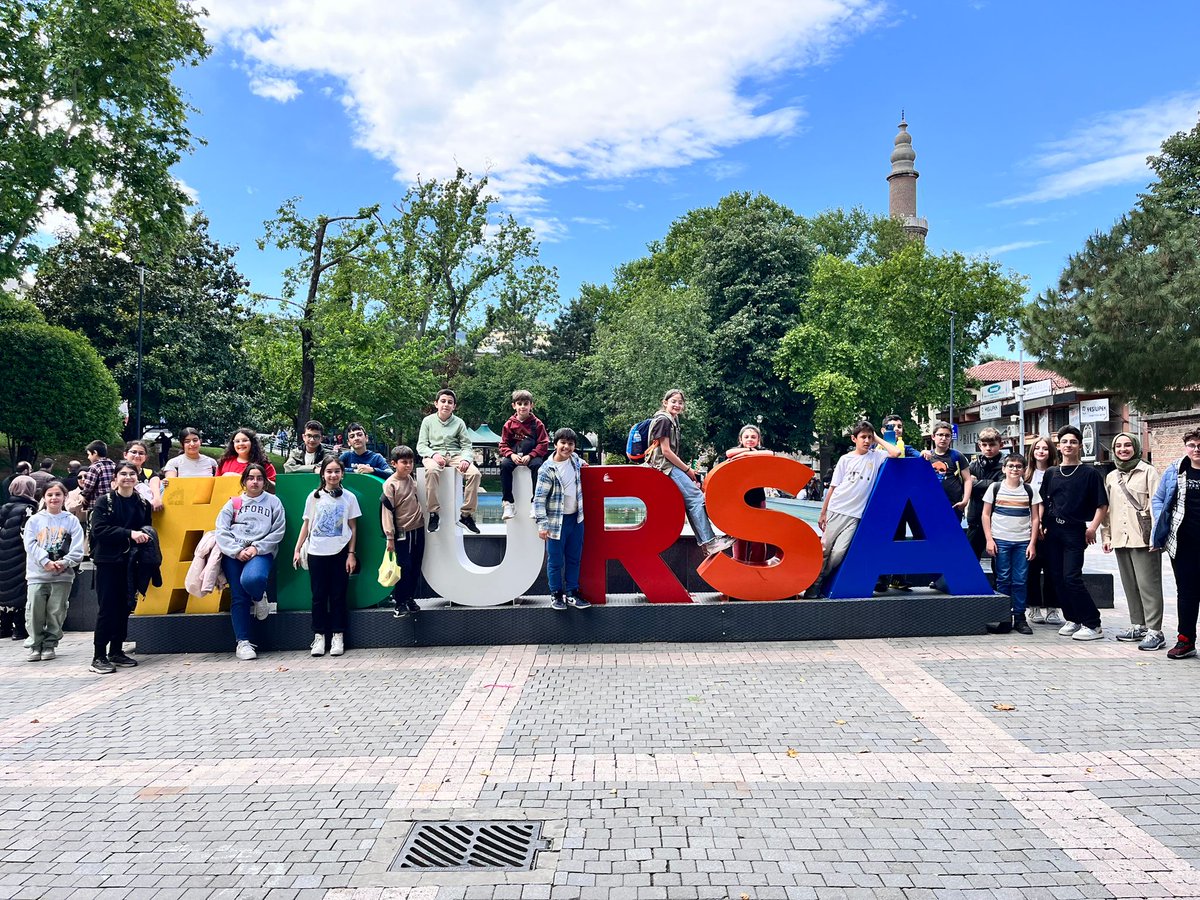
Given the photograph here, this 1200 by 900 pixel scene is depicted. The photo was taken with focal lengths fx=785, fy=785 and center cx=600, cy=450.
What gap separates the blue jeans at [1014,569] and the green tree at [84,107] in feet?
71.7

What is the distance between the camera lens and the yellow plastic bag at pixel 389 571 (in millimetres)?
7750

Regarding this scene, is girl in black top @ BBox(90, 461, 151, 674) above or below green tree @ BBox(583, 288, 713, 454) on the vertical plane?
below

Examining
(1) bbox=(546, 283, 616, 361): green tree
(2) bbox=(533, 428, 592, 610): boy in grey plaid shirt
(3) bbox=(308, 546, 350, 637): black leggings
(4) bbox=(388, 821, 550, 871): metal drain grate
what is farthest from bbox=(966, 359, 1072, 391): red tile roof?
(4) bbox=(388, 821, 550, 871): metal drain grate

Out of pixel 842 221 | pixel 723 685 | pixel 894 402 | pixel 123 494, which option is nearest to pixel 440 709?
pixel 723 685

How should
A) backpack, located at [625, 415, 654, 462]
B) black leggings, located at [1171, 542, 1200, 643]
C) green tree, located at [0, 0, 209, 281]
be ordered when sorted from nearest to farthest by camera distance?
black leggings, located at [1171, 542, 1200, 643] → backpack, located at [625, 415, 654, 462] → green tree, located at [0, 0, 209, 281]

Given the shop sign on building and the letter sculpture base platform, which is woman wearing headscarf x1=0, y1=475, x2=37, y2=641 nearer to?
the letter sculpture base platform

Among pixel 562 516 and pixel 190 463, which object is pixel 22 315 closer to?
pixel 190 463

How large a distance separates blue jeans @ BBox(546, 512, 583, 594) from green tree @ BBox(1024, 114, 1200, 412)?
2326 centimetres

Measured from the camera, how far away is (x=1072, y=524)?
7.98 metres

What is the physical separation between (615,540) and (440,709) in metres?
2.85

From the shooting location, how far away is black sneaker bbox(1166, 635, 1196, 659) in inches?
285

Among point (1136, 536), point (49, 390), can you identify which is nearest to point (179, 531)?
point (1136, 536)

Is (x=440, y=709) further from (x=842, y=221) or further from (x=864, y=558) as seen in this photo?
(x=842, y=221)

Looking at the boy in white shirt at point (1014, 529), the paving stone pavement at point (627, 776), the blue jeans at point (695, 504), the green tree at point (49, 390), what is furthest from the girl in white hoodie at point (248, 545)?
the green tree at point (49, 390)
